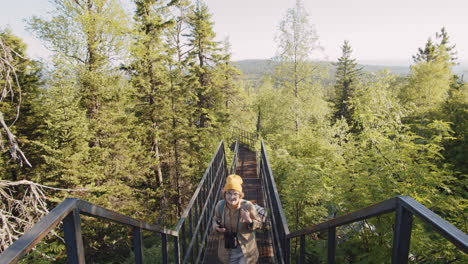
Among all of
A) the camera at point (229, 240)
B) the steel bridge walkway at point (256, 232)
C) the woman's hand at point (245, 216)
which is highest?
the woman's hand at point (245, 216)

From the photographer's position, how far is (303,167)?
5969 mm

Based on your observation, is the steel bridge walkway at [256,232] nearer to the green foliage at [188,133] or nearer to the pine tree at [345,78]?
the green foliage at [188,133]

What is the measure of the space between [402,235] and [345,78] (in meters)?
34.3

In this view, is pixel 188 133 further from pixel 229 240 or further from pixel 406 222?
pixel 406 222

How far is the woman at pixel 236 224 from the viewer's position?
3.29 metres

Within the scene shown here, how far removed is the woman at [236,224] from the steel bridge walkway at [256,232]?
121 cm

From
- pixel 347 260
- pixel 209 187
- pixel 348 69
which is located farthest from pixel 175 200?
pixel 348 69

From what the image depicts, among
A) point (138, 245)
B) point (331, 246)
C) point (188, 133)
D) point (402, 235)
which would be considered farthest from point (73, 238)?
point (188, 133)

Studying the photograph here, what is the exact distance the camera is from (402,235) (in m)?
1.15

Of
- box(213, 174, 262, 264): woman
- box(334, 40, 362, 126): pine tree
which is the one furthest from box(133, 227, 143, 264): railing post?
box(334, 40, 362, 126): pine tree

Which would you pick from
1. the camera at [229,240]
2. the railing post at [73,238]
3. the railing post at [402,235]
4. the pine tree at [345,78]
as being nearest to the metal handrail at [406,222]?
the railing post at [402,235]

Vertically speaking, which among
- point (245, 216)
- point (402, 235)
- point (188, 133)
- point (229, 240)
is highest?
point (402, 235)

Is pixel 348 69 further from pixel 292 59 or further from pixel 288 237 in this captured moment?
pixel 288 237

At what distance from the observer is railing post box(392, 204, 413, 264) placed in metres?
1.13
